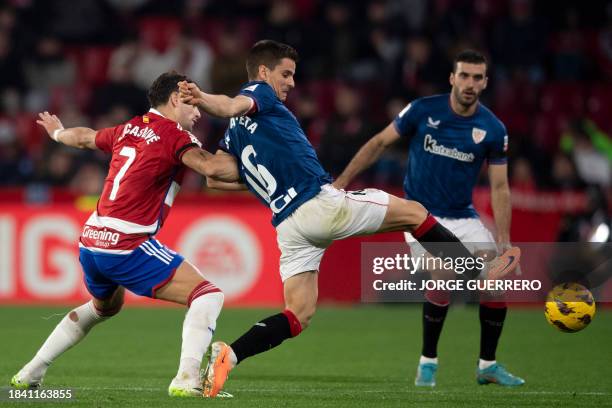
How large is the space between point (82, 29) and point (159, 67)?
163cm

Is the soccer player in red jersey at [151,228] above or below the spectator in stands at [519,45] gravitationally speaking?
below

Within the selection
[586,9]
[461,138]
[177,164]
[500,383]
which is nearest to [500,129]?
[461,138]

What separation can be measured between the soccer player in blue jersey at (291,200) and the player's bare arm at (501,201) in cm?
106

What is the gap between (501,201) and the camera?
8367mm

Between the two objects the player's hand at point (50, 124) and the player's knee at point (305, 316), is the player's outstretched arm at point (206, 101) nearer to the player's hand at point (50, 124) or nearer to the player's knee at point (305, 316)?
the player's knee at point (305, 316)

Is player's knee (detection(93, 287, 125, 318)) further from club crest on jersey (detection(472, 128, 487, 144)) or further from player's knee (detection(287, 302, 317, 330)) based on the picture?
club crest on jersey (detection(472, 128, 487, 144))

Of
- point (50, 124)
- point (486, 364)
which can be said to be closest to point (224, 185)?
point (50, 124)

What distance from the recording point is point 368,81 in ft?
55.3

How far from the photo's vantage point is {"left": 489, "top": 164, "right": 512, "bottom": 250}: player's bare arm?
8289 millimetres

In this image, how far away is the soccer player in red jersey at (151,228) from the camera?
6934mm

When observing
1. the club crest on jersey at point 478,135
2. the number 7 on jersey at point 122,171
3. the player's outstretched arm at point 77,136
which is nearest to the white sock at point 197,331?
the number 7 on jersey at point 122,171

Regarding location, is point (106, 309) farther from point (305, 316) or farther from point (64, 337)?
point (305, 316)

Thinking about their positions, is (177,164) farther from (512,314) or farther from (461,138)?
(512,314)

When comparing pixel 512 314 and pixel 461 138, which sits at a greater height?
pixel 461 138
